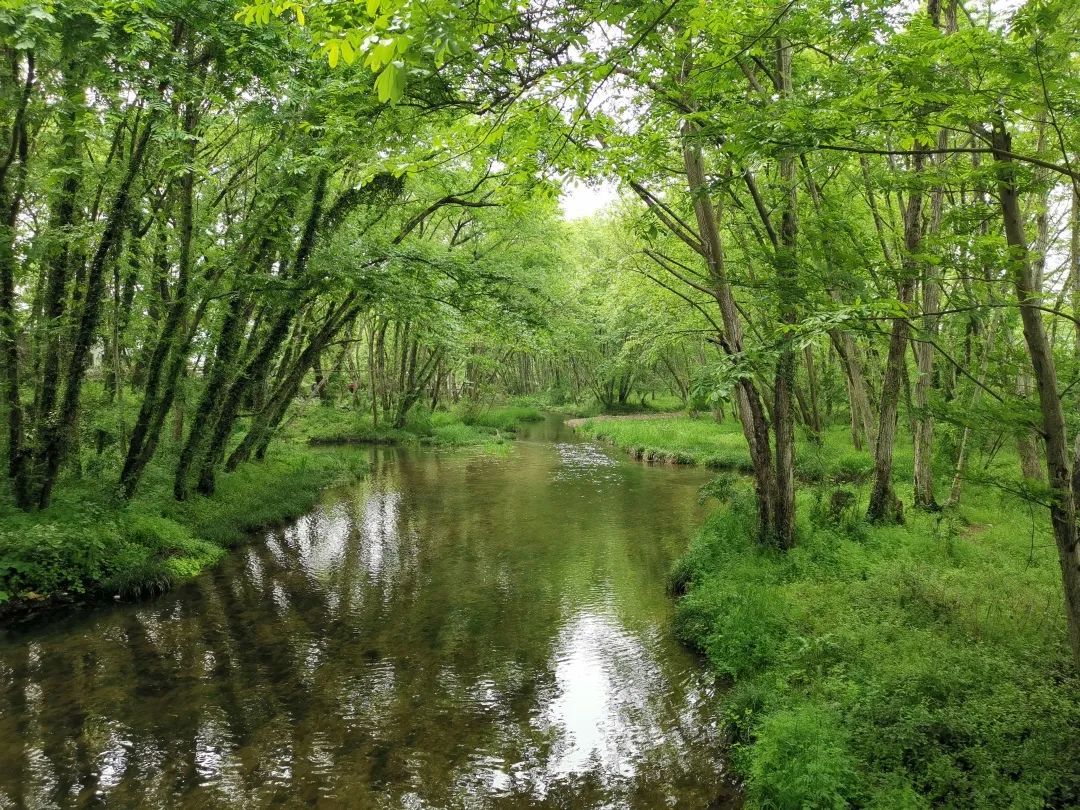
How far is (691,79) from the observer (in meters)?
7.50

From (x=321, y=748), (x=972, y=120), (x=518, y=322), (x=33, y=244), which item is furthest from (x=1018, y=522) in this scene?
(x=33, y=244)

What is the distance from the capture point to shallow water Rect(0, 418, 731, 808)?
17.9 feet

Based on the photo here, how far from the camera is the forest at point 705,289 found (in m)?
4.56

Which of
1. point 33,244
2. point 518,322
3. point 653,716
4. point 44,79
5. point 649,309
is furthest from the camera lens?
point 649,309

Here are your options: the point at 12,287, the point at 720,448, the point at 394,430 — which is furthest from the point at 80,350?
the point at 394,430

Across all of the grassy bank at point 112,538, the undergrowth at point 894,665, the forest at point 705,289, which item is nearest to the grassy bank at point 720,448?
the forest at point 705,289

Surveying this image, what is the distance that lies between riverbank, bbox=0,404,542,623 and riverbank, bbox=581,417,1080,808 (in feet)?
29.0

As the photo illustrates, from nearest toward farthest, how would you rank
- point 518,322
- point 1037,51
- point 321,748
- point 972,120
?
1. point 1037,51
2. point 972,120
3. point 321,748
4. point 518,322

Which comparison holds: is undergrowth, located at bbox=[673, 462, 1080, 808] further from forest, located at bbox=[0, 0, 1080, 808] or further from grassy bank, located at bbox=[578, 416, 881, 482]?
grassy bank, located at bbox=[578, 416, 881, 482]

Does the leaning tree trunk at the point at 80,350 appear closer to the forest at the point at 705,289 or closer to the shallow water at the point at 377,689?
the forest at the point at 705,289

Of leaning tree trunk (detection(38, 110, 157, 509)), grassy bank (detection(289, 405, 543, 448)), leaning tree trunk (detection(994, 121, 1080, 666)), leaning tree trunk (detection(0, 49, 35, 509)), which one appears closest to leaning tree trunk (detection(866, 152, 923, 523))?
leaning tree trunk (detection(994, 121, 1080, 666))

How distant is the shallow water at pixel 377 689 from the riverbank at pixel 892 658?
701 millimetres

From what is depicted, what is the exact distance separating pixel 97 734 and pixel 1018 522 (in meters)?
13.6

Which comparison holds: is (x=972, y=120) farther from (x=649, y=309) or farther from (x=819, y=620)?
(x=649, y=309)
